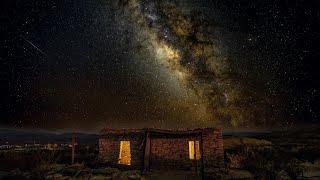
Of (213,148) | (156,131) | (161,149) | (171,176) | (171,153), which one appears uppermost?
(156,131)

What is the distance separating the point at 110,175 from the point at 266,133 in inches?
1417

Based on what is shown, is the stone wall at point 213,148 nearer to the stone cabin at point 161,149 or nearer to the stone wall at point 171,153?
the stone cabin at point 161,149


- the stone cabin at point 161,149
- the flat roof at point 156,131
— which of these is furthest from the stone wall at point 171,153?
the flat roof at point 156,131

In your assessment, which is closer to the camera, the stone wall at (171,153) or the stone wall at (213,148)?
the stone wall at (213,148)

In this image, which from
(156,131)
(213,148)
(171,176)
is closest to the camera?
(171,176)

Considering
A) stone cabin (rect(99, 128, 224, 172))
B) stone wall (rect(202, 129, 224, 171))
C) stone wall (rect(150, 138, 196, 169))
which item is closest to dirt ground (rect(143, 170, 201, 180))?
stone cabin (rect(99, 128, 224, 172))

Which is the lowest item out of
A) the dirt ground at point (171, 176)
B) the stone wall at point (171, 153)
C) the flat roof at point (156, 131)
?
the dirt ground at point (171, 176)

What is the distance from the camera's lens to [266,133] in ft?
151

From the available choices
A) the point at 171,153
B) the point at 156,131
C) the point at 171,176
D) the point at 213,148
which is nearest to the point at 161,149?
the point at 171,153

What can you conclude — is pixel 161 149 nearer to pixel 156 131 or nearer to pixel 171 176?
pixel 156 131

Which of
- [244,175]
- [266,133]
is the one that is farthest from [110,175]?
[266,133]

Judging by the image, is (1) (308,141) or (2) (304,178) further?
(1) (308,141)

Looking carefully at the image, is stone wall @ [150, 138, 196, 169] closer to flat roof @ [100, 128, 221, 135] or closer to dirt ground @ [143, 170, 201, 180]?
flat roof @ [100, 128, 221, 135]

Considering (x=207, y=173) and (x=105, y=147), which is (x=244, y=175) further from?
(x=105, y=147)
